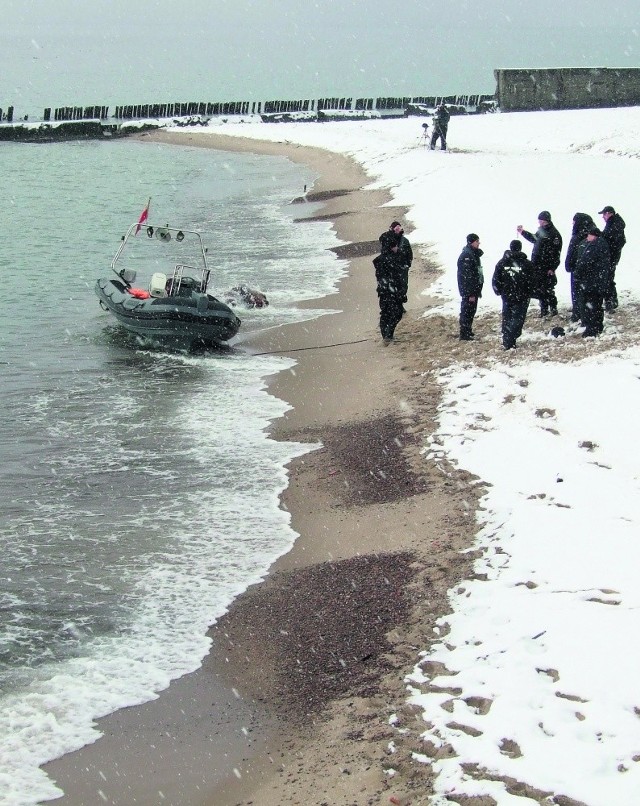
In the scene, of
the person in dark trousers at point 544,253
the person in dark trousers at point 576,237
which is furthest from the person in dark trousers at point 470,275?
the person in dark trousers at point 576,237

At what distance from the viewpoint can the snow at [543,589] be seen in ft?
21.8

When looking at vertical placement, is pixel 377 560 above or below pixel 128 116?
below

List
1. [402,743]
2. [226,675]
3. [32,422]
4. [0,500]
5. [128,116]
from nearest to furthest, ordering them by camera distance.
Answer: [402,743] < [226,675] < [0,500] < [32,422] < [128,116]

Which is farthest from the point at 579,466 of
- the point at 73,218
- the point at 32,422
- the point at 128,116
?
the point at 128,116

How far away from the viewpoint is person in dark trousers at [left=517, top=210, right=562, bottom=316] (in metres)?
15.5

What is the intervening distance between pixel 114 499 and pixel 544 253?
25.4 ft

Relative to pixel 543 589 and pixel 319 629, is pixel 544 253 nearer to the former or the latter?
pixel 543 589

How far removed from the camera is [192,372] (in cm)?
1720

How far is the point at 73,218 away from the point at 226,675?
32.9 m

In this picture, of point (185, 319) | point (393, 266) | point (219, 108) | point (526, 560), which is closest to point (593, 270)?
point (393, 266)

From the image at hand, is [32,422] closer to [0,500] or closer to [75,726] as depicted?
[0,500]

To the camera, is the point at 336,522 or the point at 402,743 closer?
the point at 402,743

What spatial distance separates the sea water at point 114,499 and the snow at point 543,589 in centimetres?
221

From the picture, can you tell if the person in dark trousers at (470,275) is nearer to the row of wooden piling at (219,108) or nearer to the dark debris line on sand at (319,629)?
the dark debris line on sand at (319,629)
